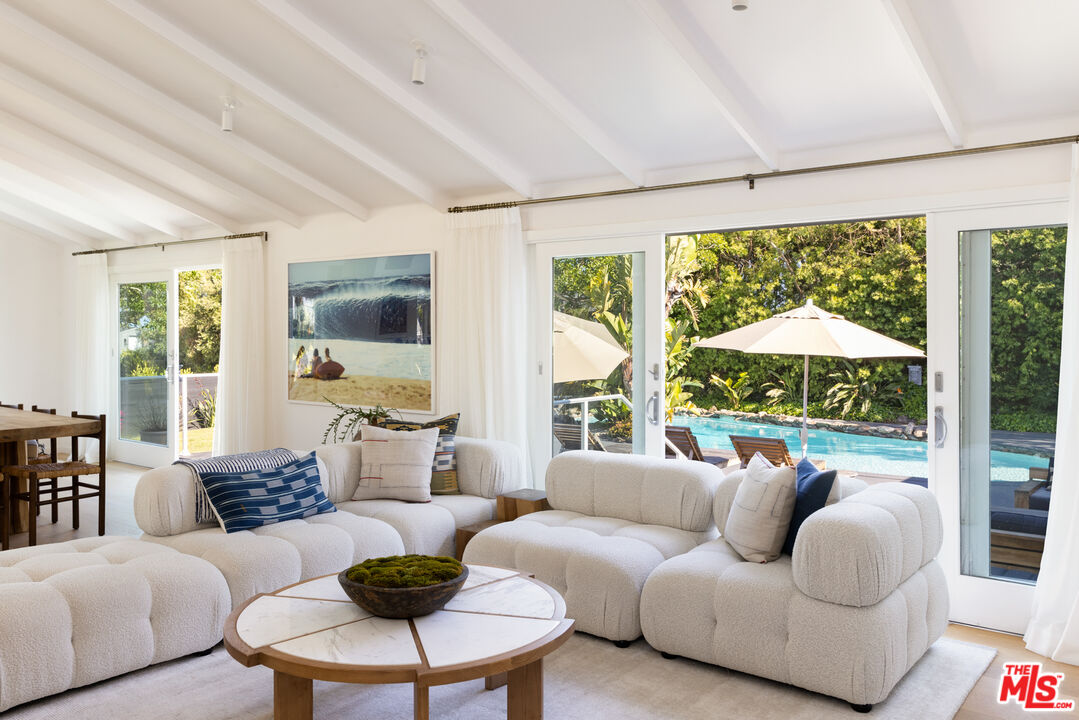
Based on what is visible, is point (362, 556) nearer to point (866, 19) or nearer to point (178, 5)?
point (178, 5)

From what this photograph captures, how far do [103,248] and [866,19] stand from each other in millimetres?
8209

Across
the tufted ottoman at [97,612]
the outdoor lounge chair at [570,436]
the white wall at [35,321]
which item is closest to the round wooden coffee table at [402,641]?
the tufted ottoman at [97,612]

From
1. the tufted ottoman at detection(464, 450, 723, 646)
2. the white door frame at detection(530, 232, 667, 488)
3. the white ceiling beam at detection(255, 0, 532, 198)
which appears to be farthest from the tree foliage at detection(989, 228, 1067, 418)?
the white ceiling beam at detection(255, 0, 532, 198)

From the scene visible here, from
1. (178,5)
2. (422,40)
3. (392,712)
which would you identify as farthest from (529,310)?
(392,712)

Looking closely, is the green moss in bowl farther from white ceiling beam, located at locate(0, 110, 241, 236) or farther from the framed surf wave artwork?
white ceiling beam, located at locate(0, 110, 241, 236)

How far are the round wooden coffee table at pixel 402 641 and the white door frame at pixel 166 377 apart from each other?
19.6 feet

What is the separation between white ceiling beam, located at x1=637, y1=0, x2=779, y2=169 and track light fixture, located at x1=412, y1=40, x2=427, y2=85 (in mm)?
1145

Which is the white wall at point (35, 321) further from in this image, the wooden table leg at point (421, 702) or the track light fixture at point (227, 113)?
the wooden table leg at point (421, 702)

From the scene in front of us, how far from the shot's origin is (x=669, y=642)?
135 inches

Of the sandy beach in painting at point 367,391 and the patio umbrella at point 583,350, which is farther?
the sandy beach in painting at point 367,391

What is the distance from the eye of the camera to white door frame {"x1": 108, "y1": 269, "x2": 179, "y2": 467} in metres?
8.37

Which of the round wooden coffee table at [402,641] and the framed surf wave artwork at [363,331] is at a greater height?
the framed surf wave artwork at [363,331]

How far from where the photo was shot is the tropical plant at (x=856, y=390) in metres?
11.1

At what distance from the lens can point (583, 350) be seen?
5.40 meters
